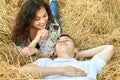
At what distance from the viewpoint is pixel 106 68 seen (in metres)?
3.29

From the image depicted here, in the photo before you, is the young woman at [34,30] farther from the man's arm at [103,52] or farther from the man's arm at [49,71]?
the man's arm at [49,71]

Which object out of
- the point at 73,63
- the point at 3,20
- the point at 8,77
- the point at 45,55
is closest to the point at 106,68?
the point at 73,63

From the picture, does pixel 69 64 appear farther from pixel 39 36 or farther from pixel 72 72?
pixel 39 36

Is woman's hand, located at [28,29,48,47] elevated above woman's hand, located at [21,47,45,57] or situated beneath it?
elevated above

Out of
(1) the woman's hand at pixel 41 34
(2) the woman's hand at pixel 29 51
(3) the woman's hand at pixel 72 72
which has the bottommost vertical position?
(3) the woman's hand at pixel 72 72

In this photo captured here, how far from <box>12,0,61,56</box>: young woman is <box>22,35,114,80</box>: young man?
245 millimetres

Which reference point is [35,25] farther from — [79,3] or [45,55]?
[79,3]

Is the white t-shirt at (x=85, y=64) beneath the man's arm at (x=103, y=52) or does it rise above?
beneath

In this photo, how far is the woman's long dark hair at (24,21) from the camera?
3.58m

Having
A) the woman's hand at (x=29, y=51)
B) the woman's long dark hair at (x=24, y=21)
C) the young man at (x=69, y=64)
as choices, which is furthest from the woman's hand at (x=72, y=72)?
the woman's long dark hair at (x=24, y=21)

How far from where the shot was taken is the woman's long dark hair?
358 centimetres

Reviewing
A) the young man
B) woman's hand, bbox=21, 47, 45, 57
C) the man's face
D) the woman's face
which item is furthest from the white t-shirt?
the woman's face

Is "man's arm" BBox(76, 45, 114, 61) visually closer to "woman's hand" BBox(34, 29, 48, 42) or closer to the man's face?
the man's face

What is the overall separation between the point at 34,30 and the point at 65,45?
0.50m
